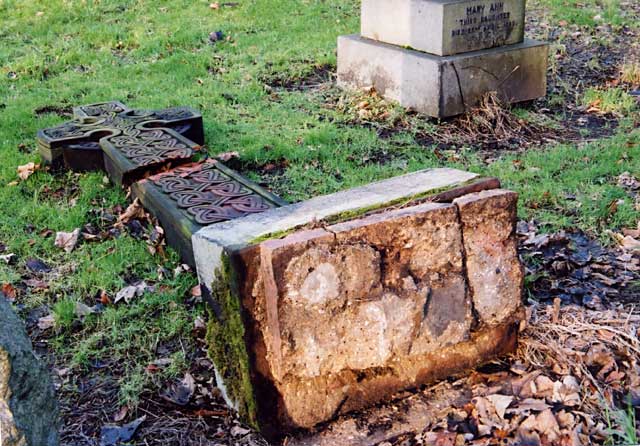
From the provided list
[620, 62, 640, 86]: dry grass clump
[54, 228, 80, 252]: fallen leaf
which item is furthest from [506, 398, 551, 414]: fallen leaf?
[620, 62, 640, 86]: dry grass clump

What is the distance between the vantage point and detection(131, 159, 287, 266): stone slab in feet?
14.3

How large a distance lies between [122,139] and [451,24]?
2.98 m

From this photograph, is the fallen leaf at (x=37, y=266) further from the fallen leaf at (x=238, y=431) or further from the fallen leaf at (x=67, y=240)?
the fallen leaf at (x=238, y=431)

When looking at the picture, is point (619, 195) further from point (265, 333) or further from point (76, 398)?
point (76, 398)

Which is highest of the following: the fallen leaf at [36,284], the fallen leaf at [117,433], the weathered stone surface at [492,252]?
the weathered stone surface at [492,252]

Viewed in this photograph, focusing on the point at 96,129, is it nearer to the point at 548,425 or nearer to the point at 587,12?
the point at 548,425

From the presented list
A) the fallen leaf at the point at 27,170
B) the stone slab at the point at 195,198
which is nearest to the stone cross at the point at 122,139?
the fallen leaf at the point at 27,170

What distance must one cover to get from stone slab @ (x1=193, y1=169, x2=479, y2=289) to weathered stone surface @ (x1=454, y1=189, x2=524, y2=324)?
0.55ft

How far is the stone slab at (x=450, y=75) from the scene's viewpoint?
6879 mm

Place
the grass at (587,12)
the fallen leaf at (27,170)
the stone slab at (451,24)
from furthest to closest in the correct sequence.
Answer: the grass at (587,12)
the stone slab at (451,24)
the fallen leaf at (27,170)

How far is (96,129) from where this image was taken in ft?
20.1

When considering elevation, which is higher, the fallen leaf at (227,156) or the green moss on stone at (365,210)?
the green moss on stone at (365,210)

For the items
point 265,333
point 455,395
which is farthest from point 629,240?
point 265,333

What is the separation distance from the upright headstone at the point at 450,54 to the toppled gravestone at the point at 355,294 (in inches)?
149
